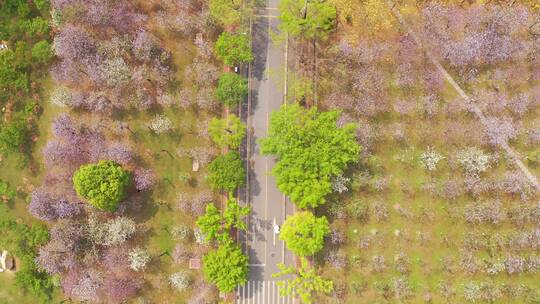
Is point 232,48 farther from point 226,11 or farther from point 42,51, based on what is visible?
point 42,51

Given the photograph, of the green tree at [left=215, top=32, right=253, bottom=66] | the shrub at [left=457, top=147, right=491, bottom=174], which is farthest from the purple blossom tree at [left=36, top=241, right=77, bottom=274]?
the shrub at [left=457, top=147, right=491, bottom=174]

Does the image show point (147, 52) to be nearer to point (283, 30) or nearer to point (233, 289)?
point (283, 30)

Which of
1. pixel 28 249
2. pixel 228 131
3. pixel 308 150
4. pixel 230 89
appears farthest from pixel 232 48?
pixel 28 249

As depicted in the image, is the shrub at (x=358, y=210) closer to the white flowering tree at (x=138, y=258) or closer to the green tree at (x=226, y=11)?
the white flowering tree at (x=138, y=258)

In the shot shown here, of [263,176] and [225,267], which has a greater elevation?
[263,176]

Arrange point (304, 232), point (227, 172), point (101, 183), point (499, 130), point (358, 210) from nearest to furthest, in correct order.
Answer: point (101, 183), point (304, 232), point (227, 172), point (358, 210), point (499, 130)

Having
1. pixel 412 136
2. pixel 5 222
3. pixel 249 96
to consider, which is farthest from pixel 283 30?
pixel 5 222
